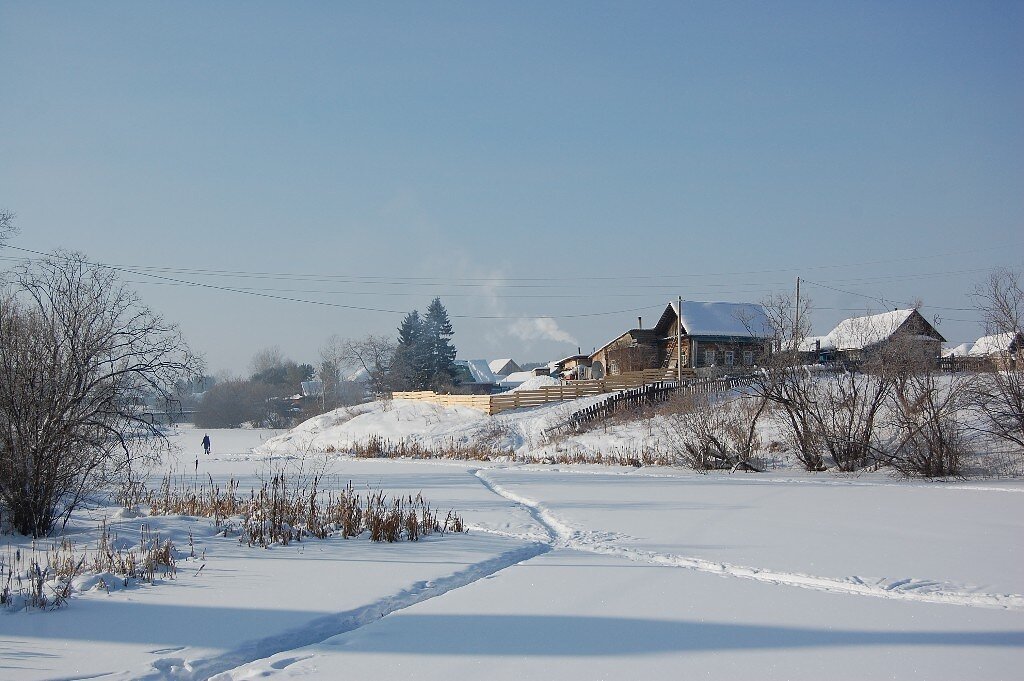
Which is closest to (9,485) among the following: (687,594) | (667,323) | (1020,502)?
(687,594)

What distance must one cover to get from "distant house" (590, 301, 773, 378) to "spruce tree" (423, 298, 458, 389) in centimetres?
1574

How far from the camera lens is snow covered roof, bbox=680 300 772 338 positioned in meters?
52.4

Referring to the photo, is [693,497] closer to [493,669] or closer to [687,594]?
[687,594]

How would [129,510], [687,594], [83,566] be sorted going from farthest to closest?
[129,510] < [83,566] < [687,594]

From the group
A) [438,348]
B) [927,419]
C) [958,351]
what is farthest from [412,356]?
[927,419]

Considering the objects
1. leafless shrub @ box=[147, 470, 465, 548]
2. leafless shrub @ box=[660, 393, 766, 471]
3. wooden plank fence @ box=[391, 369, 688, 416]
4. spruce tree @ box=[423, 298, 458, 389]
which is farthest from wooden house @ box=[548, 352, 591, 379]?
leafless shrub @ box=[147, 470, 465, 548]

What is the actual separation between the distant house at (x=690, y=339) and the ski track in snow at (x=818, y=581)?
38.9 meters

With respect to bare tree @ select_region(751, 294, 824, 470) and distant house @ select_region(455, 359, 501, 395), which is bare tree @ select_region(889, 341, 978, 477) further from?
distant house @ select_region(455, 359, 501, 395)

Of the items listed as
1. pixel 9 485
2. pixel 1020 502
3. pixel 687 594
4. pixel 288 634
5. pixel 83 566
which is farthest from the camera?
pixel 1020 502

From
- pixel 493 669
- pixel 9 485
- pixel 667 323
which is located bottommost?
pixel 493 669

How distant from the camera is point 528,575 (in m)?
8.30

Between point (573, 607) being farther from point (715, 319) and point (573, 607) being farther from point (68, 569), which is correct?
point (715, 319)

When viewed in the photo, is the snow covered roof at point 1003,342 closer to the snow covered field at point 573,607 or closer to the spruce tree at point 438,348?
the snow covered field at point 573,607

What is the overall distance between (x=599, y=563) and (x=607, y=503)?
21.3ft
